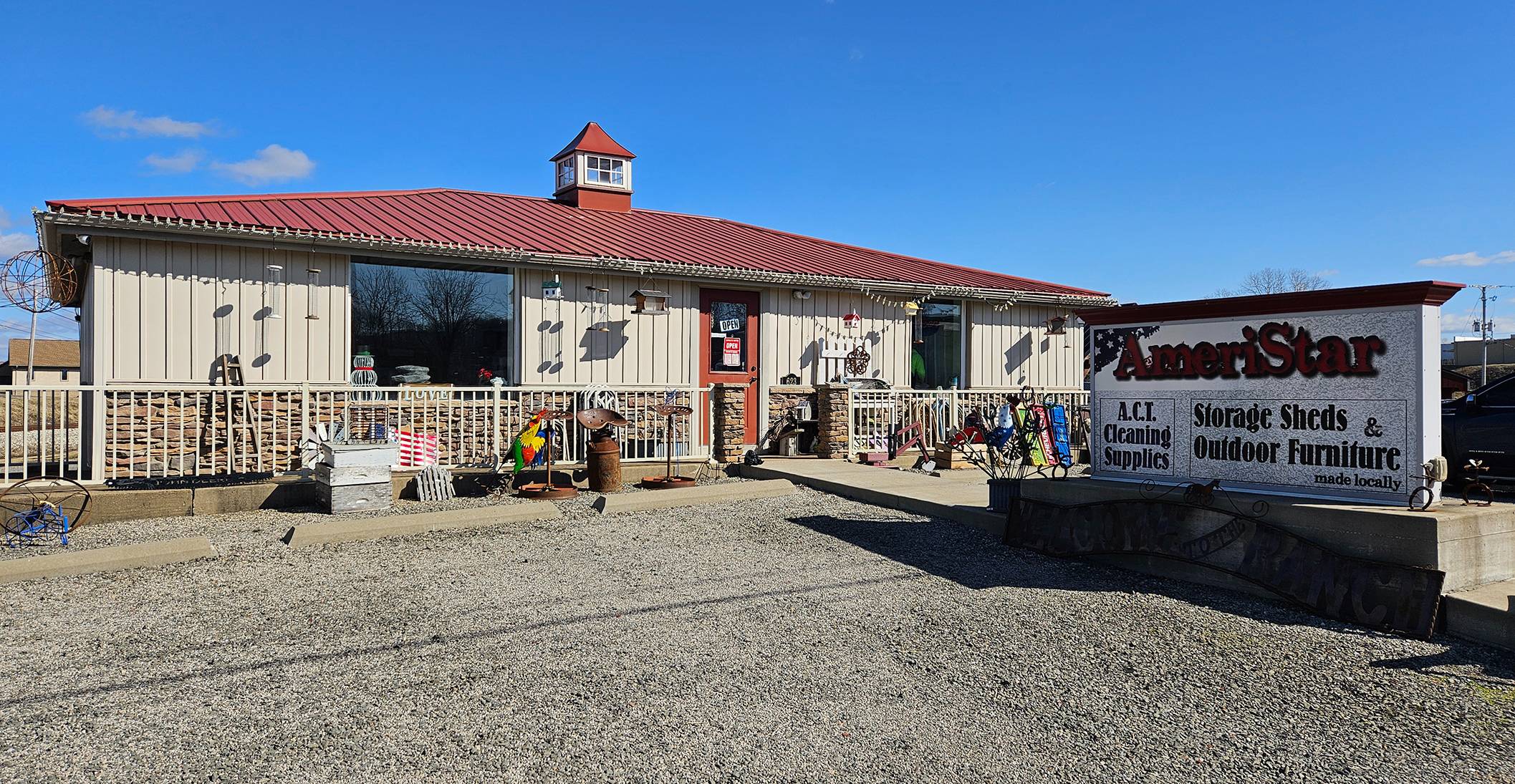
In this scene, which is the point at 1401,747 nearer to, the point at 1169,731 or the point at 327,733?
the point at 1169,731

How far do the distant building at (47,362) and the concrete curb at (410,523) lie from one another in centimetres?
4711

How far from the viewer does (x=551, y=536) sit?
773cm

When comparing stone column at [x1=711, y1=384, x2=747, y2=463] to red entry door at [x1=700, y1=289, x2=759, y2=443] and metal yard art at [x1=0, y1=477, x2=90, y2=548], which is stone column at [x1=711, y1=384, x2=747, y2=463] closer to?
red entry door at [x1=700, y1=289, x2=759, y2=443]

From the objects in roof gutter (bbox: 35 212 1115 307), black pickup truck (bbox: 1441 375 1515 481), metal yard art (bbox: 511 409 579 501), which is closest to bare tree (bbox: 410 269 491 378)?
roof gutter (bbox: 35 212 1115 307)

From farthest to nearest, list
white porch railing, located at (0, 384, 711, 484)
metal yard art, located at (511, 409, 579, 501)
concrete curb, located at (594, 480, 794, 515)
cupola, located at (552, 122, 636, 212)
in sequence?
cupola, located at (552, 122, 636, 212), metal yard art, located at (511, 409, 579, 501), white porch railing, located at (0, 384, 711, 484), concrete curb, located at (594, 480, 794, 515)

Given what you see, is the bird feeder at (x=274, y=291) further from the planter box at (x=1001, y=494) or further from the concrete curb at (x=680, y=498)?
the planter box at (x=1001, y=494)

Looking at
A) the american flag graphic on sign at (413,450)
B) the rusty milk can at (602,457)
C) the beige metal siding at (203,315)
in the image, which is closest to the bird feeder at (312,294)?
the beige metal siding at (203,315)

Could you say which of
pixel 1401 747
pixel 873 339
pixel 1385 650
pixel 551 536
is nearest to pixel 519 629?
pixel 551 536

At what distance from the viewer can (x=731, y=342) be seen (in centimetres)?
1391

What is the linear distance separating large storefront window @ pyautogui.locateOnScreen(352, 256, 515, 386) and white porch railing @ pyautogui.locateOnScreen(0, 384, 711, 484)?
88 centimetres

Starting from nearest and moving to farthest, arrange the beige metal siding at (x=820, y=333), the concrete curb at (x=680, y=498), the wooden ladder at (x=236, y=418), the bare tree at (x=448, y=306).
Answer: the concrete curb at (x=680, y=498), the wooden ladder at (x=236, y=418), the bare tree at (x=448, y=306), the beige metal siding at (x=820, y=333)

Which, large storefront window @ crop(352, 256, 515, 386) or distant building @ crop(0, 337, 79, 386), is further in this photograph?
distant building @ crop(0, 337, 79, 386)

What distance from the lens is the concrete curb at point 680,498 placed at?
29.7 ft

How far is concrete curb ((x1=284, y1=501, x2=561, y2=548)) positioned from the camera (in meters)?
7.41
